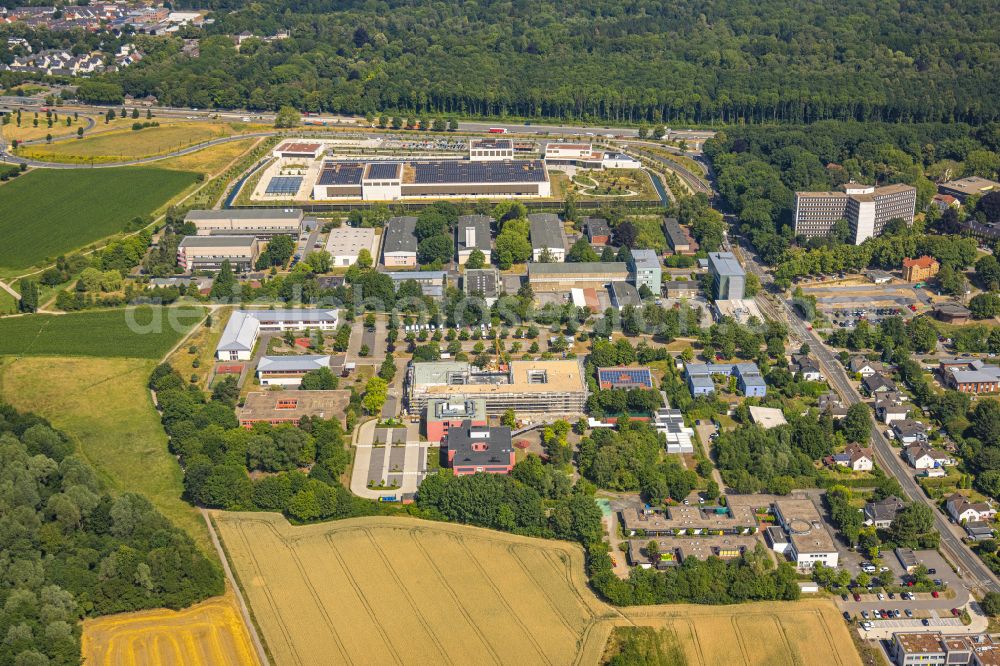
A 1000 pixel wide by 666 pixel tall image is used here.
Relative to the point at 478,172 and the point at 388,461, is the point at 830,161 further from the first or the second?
the point at 388,461

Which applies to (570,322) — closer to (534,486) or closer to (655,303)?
(655,303)

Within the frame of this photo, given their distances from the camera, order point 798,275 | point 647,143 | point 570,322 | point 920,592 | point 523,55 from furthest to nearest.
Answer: point 523,55 < point 647,143 < point 798,275 < point 570,322 < point 920,592

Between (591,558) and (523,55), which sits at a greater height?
(523,55)

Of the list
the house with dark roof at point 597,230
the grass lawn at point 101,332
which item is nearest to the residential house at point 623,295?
the house with dark roof at point 597,230

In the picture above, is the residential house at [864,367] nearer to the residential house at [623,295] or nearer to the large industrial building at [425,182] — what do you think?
the residential house at [623,295]

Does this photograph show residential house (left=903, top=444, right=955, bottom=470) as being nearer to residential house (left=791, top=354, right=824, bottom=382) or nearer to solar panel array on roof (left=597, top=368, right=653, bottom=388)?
residential house (left=791, top=354, right=824, bottom=382)

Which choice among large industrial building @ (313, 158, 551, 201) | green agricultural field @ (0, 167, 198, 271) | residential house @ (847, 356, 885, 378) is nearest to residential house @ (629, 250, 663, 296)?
residential house @ (847, 356, 885, 378)

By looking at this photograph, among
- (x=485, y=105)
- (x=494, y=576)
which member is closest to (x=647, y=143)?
(x=485, y=105)

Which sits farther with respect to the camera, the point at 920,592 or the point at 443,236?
the point at 443,236
